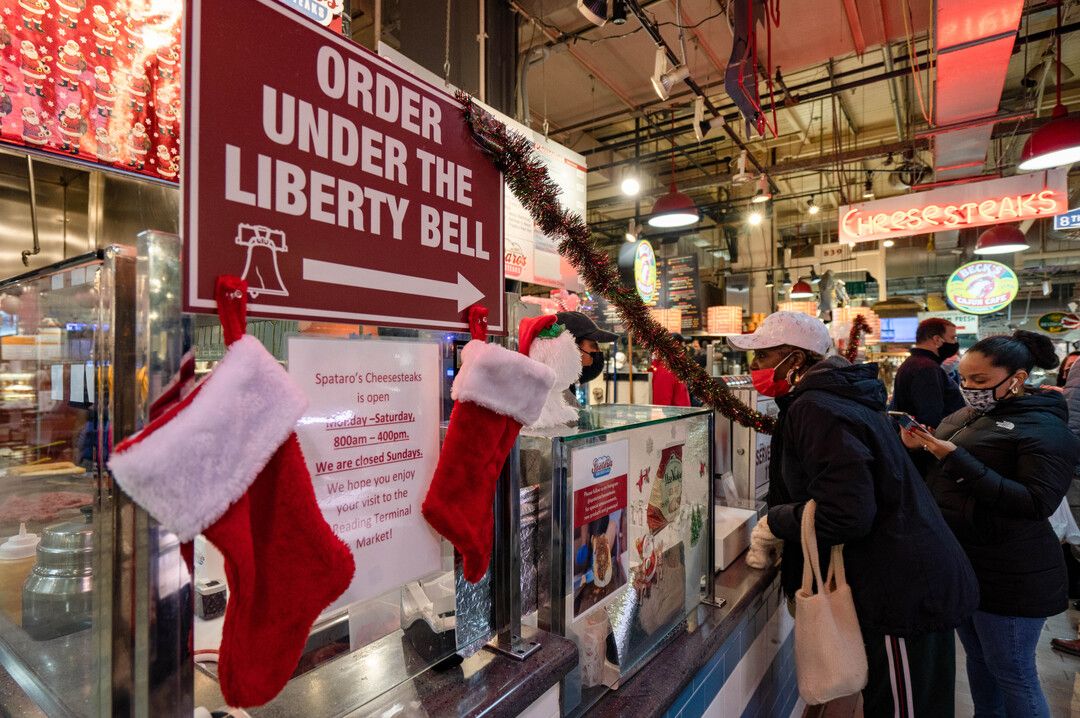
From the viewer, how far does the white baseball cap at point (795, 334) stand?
216 centimetres

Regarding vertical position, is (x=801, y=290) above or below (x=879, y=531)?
above

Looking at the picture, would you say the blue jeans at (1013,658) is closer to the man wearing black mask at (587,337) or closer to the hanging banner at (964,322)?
the man wearing black mask at (587,337)

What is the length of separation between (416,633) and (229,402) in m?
0.74

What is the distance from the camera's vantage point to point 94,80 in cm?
184

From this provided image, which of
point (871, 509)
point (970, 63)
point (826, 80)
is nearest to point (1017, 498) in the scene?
point (871, 509)

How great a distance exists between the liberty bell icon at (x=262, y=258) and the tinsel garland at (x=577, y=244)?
55cm

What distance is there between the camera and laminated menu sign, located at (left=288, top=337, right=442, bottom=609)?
2.87 ft

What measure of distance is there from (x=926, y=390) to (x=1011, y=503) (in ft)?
6.33

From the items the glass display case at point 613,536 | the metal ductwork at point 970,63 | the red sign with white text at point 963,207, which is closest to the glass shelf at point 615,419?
the glass display case at point 613,536

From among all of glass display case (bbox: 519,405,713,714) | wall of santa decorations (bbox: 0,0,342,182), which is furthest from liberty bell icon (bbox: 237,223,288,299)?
wall of santa decorations (bbox: 0,0,342,182)

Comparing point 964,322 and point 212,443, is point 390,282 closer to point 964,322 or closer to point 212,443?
point 212,443

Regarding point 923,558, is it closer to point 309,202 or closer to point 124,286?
point 309,202

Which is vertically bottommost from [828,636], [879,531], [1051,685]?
[1051,685]

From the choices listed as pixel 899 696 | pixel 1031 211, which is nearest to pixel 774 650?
pixel 899 696
